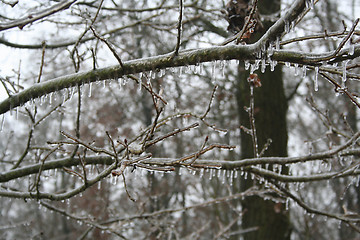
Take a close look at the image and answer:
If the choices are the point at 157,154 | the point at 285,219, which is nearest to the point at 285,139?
the point at 285,219

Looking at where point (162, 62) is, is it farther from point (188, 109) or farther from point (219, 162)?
point (188, 109)

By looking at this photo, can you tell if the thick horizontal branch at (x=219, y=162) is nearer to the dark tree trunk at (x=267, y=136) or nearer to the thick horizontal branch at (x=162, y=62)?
the thick horizontal branch at (x=162, y=62)

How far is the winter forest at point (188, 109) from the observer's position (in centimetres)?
203

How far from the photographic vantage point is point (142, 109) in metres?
11.7

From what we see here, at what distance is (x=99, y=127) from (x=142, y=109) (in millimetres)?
2023

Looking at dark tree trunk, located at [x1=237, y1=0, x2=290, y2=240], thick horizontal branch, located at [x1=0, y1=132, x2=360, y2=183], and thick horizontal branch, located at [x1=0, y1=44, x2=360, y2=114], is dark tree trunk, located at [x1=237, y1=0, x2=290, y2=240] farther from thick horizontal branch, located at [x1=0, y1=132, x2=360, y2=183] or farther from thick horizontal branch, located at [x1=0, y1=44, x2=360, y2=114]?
thick horizontal branch, located at [x1=0, y1=44, x2=360, y2=114]

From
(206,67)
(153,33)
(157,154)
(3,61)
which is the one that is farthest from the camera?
(157,154)

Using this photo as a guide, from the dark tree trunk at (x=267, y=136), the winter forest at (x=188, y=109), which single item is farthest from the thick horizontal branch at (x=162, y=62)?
the dark tree trunk at (x=267, y=136)

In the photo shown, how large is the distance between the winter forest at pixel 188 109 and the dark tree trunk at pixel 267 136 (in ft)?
0.06

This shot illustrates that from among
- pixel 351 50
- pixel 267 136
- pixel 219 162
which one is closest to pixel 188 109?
pixel 267 136

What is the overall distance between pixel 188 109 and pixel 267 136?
2128 millimetres

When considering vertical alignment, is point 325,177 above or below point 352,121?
below

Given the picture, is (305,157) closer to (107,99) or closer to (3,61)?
(3,61)

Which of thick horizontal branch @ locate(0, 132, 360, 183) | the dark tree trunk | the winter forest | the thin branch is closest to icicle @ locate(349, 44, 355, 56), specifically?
the winter forest
